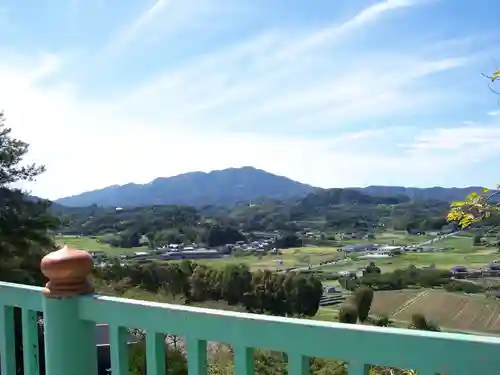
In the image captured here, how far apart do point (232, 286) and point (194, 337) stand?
79.4ft

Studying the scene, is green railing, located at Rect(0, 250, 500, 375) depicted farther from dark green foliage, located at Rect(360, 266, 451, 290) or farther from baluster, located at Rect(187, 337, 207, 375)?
dark green foliage, located at Rect(360, 266, 451, 290)

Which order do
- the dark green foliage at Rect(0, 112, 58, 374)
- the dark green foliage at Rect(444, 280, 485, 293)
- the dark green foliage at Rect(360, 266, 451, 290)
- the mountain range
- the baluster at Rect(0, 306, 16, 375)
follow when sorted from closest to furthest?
the baluster at Rect(0, 306, 16, 375)
the dark green foliage at Rect(0, 112, 58, 374)
the dark green foliage at Rect(444, 280, 485, 293)
the dark green foliage at Rect(360, 266, 451, 290)
the mountain range

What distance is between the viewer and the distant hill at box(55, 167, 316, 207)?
103875 mm

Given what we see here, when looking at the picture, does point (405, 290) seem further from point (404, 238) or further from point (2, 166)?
point (2, 166)

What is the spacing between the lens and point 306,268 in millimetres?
37969

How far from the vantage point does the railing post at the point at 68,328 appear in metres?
1.58

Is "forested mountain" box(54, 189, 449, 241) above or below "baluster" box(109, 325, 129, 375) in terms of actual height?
below

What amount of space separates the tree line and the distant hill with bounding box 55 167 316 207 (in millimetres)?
73682

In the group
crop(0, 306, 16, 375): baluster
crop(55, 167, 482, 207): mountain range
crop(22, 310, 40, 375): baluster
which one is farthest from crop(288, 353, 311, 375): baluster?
crop(55, 167, 482, 207): mountain range

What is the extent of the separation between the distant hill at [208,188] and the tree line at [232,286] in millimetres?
73682

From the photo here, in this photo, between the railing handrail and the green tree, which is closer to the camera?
the railing handrail

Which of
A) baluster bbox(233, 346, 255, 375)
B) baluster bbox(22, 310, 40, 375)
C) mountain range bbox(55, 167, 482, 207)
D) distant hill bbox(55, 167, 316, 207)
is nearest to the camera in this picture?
baluster bbox(233, 346, 255, 375)

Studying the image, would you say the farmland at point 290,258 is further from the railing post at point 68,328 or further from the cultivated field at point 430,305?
the railing post at point 68,328

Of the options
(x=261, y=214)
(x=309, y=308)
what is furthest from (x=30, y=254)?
(x=261, y=214)
